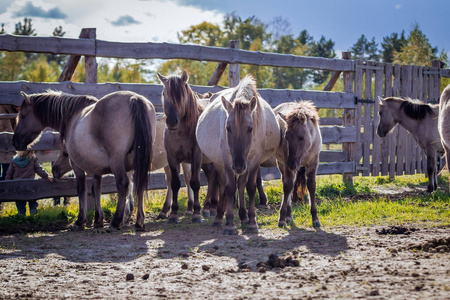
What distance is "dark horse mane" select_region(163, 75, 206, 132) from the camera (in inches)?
277

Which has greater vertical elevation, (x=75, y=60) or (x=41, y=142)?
(x=75, y=60)

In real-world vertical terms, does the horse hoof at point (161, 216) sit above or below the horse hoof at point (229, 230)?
below

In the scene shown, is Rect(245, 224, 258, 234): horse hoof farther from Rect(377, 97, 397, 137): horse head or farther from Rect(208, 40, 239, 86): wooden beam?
Rect(377, 97, 397, 137): horse head

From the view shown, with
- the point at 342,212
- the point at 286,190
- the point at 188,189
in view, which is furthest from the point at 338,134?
the point at 286,190

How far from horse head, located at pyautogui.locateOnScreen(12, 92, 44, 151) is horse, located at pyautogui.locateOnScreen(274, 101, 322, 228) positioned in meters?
3.82

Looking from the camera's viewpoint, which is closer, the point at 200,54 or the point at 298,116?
the point at 298,116

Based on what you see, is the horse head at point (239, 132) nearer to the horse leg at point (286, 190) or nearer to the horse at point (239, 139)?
the horse at point (239, 139)

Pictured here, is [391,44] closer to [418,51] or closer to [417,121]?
[418,51]

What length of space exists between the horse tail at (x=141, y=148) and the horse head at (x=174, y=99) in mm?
514

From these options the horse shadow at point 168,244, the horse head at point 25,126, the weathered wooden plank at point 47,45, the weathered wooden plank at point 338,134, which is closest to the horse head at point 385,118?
the weathered wooden plank at point 338,134

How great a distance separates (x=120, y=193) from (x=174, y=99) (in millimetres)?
1599

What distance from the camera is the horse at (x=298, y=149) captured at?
6387 mm

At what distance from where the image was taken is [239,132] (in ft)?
18.6

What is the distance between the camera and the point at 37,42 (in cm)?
755
